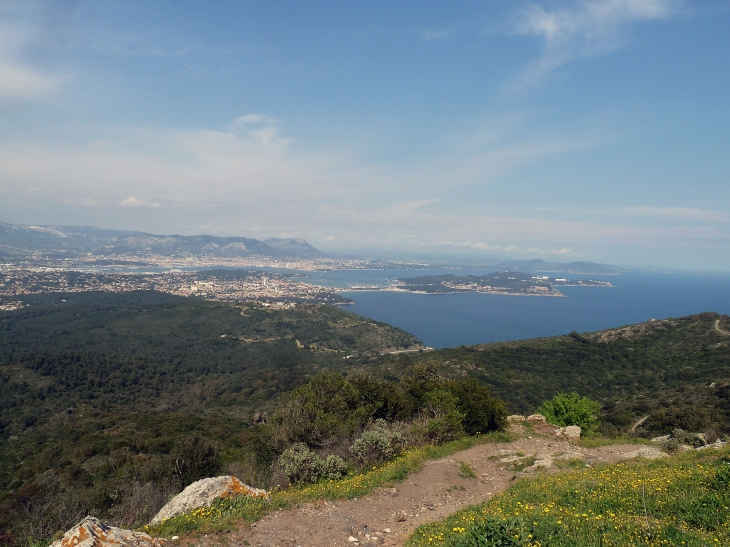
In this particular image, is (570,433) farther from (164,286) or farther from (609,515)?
(164,286)

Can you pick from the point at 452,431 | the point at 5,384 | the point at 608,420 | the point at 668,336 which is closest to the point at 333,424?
the point at 452,431

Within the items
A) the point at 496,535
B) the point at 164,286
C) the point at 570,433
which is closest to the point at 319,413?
the point at 570,433

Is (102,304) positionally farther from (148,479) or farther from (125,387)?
(148,479)

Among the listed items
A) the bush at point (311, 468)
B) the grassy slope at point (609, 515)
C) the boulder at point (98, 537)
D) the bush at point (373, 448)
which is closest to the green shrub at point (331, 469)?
the bush at point (311, 468)

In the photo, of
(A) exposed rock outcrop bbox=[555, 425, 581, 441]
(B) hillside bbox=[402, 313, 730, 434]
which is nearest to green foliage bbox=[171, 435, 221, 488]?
(A) exposed rock outcrop bbox=[555, 425, 581, 441]

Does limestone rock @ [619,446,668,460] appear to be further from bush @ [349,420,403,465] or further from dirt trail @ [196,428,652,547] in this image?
bush @ [349,420,403,465]

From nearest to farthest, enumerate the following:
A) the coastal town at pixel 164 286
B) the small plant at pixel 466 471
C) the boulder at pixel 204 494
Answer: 1. the boulder at pixel 204 494
2. the small plant at pixel 466 471
3. the coastal town at pixel 164 286

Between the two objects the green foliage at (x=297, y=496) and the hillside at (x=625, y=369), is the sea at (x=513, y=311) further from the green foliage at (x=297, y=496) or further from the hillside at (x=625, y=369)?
the green foliage at (x=297, y=496)
